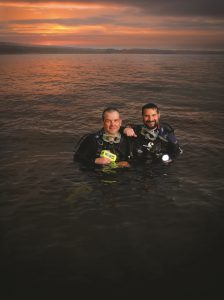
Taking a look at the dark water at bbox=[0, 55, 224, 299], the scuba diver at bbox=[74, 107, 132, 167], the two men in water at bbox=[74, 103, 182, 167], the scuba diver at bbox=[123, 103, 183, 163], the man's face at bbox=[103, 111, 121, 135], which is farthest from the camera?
the scuba diver at bbox=[123, 103, 183, 163]

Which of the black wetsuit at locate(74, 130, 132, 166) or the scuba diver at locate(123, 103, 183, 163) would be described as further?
the scuba diver at locate(123, 103, 183, 163)

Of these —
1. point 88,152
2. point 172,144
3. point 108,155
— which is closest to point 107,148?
point 108,155

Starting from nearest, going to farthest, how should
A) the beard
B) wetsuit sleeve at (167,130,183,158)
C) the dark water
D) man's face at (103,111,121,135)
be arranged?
the dark water → man's face at (103,111,121,135) → the beard → wetsuit sleeve at (167,130,183,158)

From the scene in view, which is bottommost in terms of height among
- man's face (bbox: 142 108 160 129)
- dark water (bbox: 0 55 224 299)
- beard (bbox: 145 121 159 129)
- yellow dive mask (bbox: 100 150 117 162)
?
dark water (bbox: 0 55 224 299)

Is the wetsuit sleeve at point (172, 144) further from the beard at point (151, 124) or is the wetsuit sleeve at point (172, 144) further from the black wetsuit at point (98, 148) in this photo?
the black wetsuit at point (98, 148)

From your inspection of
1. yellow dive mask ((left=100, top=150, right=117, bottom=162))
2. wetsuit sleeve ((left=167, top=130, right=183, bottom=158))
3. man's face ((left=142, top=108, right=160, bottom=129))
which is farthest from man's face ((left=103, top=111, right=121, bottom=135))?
wetsuit sleeve ((left=167, top=130, right=183, bottom=158))

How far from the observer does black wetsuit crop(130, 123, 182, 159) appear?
8422 mm

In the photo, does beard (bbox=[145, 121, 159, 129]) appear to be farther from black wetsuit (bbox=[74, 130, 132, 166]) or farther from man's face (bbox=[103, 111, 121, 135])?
man's face (bbox=[103, 111, 121, 135])

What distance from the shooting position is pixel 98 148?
7.86 metres

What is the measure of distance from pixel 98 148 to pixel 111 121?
927 millimetres

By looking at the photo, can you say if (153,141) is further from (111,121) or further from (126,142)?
(111,121)

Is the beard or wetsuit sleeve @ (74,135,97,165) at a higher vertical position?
the beard

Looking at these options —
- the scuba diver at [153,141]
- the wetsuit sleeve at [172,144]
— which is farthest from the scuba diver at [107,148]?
the wetsuit sleeve at [172,144]

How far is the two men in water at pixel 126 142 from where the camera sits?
7621mm
